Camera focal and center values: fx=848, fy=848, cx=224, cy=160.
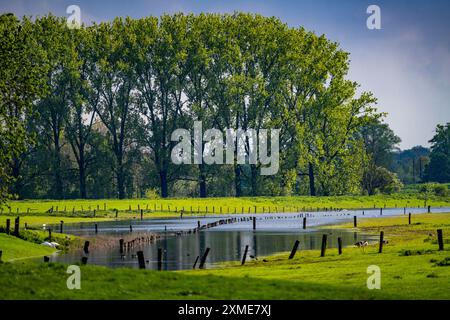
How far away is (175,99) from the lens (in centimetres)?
16238

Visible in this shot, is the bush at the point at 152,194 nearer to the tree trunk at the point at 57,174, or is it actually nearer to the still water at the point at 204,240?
the tree trunk at the point at 57,174

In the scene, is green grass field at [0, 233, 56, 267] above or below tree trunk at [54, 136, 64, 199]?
below

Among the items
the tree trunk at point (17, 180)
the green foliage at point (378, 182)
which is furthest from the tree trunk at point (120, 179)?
the green foliage at point (378, 182)

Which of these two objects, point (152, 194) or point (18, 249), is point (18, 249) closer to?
point (18, 249)

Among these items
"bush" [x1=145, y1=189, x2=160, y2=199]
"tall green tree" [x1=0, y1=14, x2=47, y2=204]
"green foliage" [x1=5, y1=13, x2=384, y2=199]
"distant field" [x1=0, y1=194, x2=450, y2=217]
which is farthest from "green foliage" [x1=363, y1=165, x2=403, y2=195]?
"tall green tree" [x1=0, y1=14, x2=47, y2=204]

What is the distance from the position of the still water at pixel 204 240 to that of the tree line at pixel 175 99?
115ft

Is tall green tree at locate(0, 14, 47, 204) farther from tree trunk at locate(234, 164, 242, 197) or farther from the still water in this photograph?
tree trunk at locate(234, 164, 242, 197)

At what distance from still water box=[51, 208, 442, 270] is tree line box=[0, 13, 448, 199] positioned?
3512cm

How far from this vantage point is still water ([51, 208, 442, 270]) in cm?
6856

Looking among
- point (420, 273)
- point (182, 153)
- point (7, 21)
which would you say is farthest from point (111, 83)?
point (420, 273)

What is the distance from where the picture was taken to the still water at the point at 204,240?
68562mm

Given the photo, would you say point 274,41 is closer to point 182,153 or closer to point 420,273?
point 182,153

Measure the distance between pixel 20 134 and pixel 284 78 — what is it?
10810cm

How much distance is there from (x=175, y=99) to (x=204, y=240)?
250 feet
